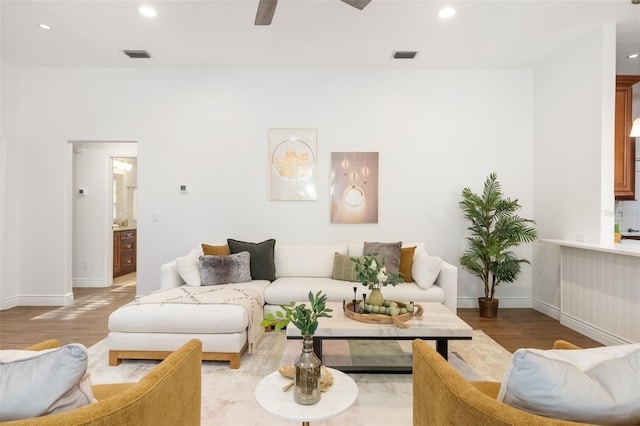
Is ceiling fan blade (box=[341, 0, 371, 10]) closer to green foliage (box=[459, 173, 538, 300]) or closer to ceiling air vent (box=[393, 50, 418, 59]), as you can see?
ceiling air vent (box=[393, 50, 418, 59])

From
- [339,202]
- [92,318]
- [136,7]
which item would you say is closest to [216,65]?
[136,7]

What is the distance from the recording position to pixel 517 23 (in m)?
3.35

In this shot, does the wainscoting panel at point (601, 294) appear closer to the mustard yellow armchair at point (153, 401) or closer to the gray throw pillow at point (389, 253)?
the gray throw pillow at point (389, 253)

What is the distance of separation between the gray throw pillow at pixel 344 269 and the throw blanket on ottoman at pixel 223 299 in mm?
960

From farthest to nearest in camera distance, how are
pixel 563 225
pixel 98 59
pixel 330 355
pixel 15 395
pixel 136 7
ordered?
pixel 98 59
pixel 563 225
pixel 136 7
pixel 330 355
pixel 15 395

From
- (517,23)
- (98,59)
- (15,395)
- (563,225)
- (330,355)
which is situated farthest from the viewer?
(98,59)

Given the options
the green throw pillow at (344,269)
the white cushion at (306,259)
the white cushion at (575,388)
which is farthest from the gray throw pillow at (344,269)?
the white cushion at (575,388)

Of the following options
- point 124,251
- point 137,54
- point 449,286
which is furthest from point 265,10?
point 124,251

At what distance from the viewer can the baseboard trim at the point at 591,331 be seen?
308 cm

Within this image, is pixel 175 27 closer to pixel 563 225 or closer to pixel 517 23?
pixel 517 23

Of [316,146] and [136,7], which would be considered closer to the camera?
[136,7]

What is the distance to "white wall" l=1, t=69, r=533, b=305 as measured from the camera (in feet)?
14.6

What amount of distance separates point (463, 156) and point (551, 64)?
57.1 inches

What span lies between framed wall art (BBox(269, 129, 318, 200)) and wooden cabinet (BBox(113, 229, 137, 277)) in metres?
3.67
